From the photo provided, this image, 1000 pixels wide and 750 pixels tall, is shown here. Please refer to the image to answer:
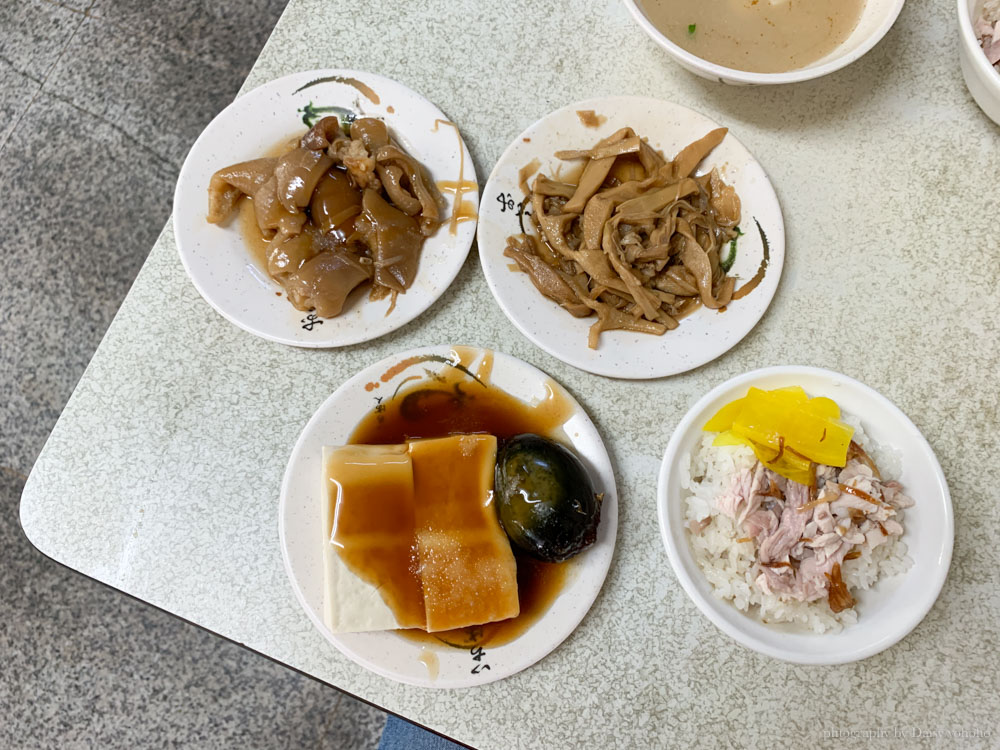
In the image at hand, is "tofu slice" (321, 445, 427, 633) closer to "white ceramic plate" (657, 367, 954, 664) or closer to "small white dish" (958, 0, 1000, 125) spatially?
"white ceramic plate" (657, 367, 954, 664)

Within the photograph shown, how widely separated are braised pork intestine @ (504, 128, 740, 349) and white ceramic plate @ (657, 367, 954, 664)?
0.23 meters

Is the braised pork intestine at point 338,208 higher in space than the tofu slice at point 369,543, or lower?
higher

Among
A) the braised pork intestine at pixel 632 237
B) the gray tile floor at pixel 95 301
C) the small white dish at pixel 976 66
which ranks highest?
the small white dish at pixel 976 66

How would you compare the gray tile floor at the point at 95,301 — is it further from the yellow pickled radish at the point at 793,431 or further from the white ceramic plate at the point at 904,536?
the yellow pickled radish at the point at 793,431

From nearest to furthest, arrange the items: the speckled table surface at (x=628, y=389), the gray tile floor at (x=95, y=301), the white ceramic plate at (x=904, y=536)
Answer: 1. the white ceramic plate at (x=904, y=536)
2. the speckled table surface at (x=628, y=389)
3. the gray tile floor at (x=95, y=301)

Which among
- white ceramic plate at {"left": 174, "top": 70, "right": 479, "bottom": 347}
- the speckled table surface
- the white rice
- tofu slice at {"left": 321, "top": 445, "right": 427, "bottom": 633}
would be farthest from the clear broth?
tofu slice at {"left": 321, "top": 445, "right": 427, "bottom": 633}

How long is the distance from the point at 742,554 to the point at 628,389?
39 cm

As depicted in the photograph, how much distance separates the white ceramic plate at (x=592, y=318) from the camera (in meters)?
1.43

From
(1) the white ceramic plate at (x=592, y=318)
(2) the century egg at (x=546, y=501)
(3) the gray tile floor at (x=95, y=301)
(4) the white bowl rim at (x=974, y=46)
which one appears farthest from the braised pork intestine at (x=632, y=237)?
(3) the gray tile floor at (x=95, y=301)

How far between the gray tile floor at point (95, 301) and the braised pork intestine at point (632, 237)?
4.97ft

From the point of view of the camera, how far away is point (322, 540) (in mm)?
1396

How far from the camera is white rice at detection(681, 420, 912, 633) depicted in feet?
4.34

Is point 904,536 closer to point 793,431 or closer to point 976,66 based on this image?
point 793,431

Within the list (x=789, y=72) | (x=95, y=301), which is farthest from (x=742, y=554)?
(x=95, y=301)
